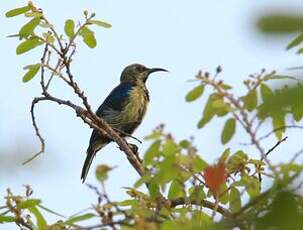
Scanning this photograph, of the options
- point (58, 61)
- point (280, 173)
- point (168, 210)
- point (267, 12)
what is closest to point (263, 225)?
point (267, 12)

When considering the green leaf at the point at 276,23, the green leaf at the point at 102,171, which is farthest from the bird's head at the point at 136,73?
the green leaf at the point at 276,23

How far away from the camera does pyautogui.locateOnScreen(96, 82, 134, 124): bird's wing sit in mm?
8041

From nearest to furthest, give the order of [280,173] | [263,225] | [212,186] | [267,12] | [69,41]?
[267,12] < [263,225] < [280,173] < [212,186] < [69,41]

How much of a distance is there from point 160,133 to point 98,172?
9.7 inches

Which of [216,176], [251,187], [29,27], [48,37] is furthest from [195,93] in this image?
[48,37]

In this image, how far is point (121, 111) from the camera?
8055 mm

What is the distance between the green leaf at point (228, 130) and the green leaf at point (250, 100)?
0.07 meters

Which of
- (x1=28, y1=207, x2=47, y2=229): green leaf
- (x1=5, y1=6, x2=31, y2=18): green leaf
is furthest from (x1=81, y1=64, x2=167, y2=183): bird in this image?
(x1=28, y1=207, x2=47, y2=229): green leaf

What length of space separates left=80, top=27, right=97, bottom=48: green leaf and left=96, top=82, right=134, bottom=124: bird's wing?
4.41 m

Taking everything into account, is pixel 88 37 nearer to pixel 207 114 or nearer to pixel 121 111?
pixel 207 114

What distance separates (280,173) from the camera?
1.23 metres

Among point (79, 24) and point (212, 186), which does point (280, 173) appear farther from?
point (79, 24)

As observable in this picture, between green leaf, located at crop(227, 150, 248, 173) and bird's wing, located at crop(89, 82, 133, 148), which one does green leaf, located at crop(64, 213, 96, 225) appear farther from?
bird's wing, located at crop(89, 82, 133, 148)

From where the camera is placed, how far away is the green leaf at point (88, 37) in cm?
350
